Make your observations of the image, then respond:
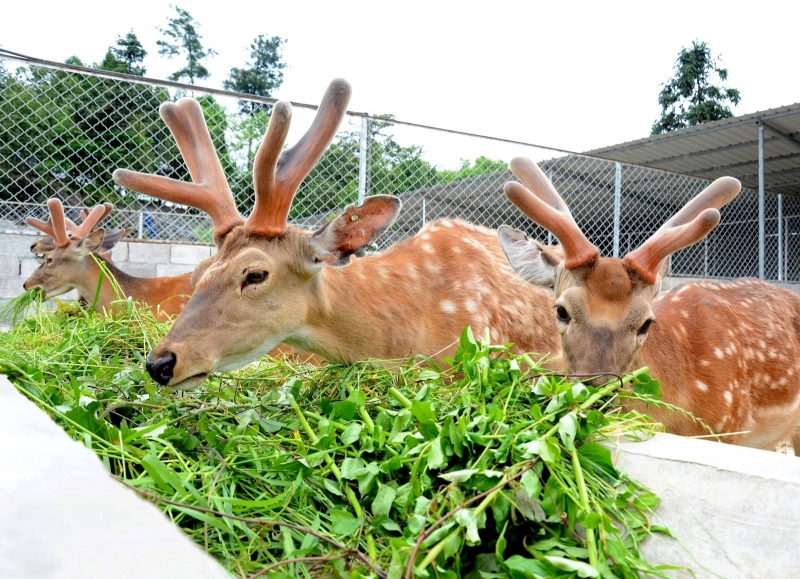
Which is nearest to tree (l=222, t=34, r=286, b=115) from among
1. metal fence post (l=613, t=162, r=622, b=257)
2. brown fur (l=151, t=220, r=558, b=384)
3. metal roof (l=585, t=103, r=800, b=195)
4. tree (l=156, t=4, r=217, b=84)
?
tree (l=156, t=4, r=217, b=84)

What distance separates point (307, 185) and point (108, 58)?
1241 inches

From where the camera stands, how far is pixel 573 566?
55.1 inches

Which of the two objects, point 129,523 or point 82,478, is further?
point 82,478

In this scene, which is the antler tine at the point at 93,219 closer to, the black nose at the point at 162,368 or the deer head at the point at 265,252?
the deer head at the point at 265,252

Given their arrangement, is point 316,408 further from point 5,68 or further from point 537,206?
point 5,68

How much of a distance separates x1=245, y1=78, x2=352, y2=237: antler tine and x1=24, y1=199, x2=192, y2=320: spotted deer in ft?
12.7

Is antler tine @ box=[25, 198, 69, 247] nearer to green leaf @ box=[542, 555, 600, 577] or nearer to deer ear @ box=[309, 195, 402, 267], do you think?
deer ear @ box=[309, 195, 402, 267]

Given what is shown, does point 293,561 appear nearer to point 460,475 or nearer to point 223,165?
point 460,475

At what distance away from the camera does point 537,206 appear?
9.62 ft

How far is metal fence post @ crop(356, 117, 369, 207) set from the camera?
263 inches

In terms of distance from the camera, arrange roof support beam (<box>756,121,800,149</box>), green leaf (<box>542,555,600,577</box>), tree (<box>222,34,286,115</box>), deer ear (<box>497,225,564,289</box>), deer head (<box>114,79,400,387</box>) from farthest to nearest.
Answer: tree (<box>222,34,286,115</box>), roof support beam (<box>756,121,800,149</box>), deer ear (<box>497,225,564,289</box>), deer head (<box>114,79,400,387</box>), green leaf (<box>542,555,600,577</box>)

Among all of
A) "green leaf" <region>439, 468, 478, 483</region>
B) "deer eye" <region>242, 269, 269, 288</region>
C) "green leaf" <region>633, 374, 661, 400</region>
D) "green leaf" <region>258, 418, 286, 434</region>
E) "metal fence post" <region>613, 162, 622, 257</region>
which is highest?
"metal fence post" <region>613, 162, 622, 257</region>

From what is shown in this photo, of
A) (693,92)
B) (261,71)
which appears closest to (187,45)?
(261,71)

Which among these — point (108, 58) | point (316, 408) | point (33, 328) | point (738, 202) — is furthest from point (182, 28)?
point (316, 408)
